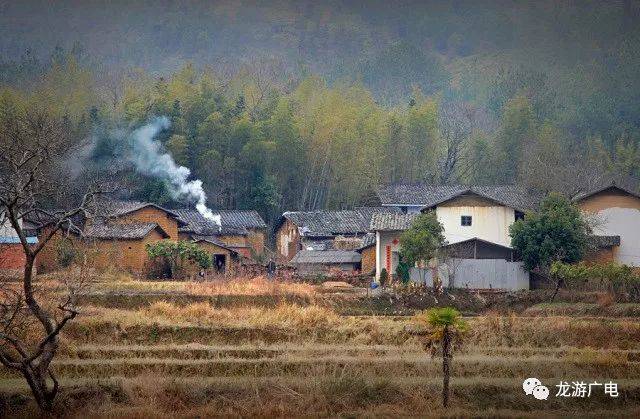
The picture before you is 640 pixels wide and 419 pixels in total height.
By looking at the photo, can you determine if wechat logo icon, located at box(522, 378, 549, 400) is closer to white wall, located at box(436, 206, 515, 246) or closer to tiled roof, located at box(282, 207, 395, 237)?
white wall, located at box(436, 206, 515, 246)

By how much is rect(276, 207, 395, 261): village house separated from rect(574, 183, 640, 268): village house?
9.52 meters

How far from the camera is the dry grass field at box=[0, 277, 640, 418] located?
15867 millimetres

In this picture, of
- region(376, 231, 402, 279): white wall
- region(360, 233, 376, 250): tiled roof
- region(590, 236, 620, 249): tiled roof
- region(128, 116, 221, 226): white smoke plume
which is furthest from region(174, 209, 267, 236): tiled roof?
region(590, 236, 620, 249): tiled roof

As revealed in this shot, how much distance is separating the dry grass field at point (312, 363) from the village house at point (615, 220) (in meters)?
8.82

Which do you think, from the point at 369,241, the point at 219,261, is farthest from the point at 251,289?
the point at 219,261

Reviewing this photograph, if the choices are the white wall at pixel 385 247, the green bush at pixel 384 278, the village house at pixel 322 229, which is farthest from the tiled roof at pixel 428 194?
the green bush at pixel 384 278

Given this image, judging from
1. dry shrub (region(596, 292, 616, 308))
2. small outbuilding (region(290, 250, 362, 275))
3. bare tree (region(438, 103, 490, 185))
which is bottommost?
dry shrub (region(596, 292, 616, 308))

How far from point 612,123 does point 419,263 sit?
158 ft

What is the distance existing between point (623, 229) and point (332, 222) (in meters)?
12.6

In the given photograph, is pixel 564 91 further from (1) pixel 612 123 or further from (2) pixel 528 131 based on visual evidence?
(2) pixel 528 131

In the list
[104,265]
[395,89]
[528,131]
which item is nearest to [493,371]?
[104,265]

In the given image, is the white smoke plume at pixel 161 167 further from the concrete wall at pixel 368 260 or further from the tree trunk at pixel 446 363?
the tree trunk at pixel 446 363

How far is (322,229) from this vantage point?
42.2m

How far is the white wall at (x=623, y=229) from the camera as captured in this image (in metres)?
33.9
